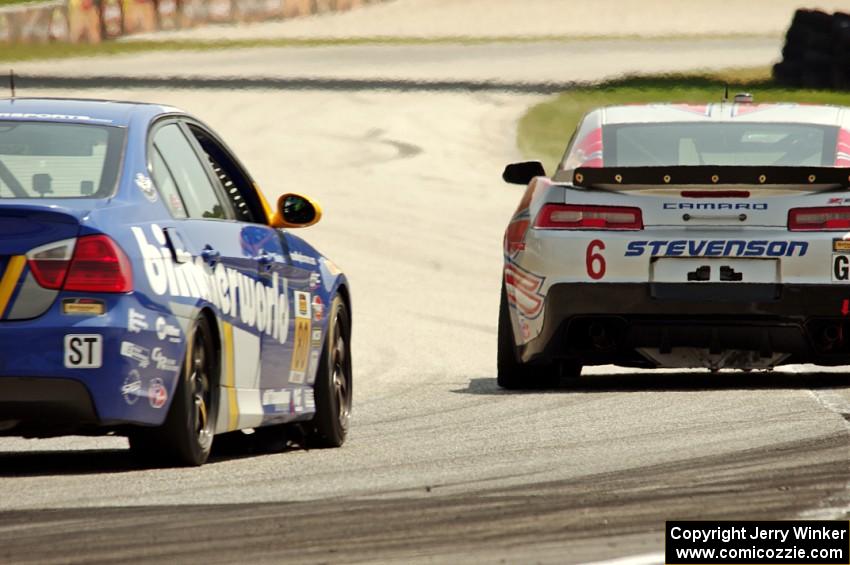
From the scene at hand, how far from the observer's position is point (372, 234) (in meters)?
25.8

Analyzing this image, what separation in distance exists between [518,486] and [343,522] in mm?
1063

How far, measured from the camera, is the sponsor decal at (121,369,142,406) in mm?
7797

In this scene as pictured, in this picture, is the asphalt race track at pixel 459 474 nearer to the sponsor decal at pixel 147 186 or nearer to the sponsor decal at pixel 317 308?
the sponsor decal at pixel 317 308

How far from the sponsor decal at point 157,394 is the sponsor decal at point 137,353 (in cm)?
9

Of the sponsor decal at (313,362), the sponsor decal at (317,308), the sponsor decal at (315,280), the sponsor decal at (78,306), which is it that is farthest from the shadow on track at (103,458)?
the sponsor decal at (78,306)

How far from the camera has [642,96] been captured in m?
38.7

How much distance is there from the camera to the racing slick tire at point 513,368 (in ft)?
41.3

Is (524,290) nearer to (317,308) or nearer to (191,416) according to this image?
(317,308)

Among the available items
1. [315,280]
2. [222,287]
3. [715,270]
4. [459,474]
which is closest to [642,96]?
[715,270]

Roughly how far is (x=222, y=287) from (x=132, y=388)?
896mm

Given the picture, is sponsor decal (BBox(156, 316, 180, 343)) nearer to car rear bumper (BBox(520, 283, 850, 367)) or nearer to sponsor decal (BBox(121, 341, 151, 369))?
sponsor decal (BBox(121, 341, 151, 369))

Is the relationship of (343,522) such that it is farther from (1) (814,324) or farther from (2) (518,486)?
(1) (814,324)

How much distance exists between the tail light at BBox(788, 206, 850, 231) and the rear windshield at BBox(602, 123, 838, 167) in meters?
0.68

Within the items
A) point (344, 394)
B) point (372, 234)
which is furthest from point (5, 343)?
point (372, 234)
